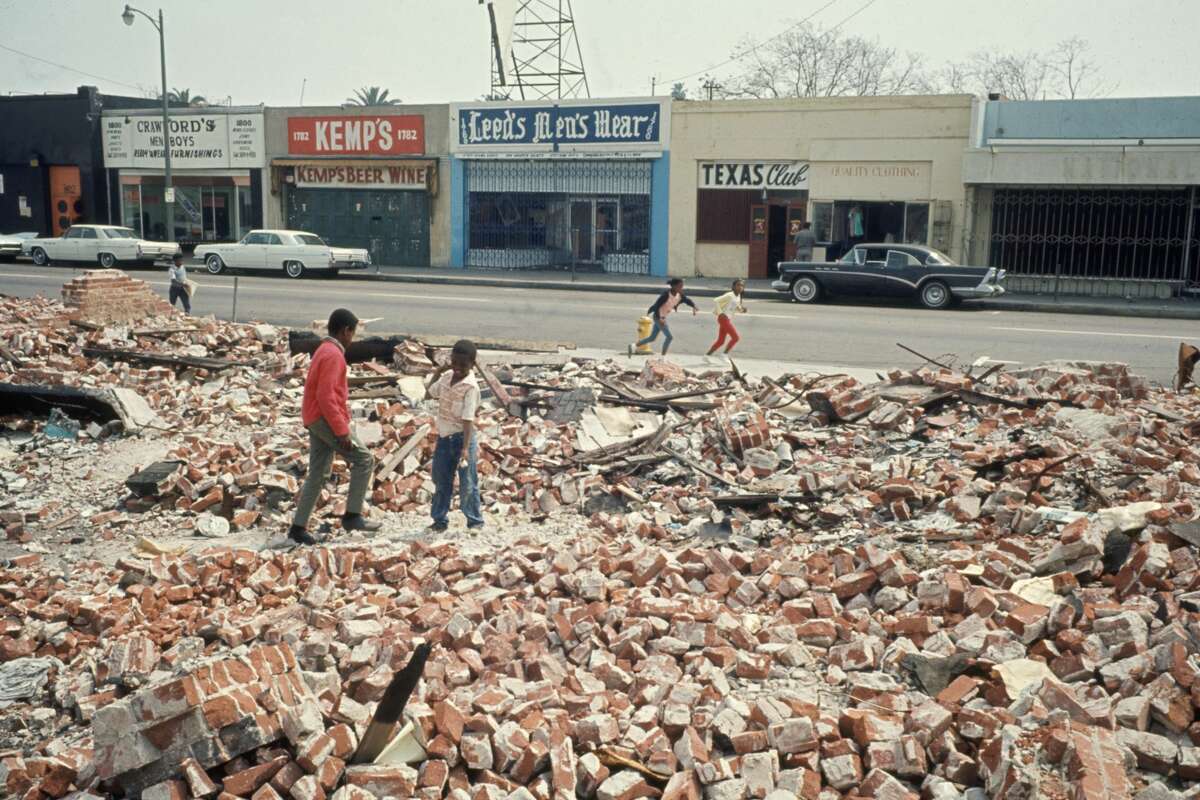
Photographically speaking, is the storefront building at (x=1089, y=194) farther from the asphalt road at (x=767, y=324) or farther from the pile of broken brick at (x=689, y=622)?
the pile of broken brick at (x=689, y=622)

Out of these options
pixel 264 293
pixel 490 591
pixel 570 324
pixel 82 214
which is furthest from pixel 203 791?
pixel 82 214

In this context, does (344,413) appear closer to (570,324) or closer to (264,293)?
(570,324)

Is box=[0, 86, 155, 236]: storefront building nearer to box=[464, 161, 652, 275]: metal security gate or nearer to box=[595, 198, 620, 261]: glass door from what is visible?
box=[464, 161, 652, 275]: metal security gate

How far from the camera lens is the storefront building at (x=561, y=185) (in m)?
33.7

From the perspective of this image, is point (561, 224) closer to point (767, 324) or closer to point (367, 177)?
point (367, 177)

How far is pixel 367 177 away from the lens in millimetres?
37375

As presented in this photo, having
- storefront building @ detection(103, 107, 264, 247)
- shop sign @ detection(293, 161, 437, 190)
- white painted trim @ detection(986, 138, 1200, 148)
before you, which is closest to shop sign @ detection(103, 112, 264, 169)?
storefront building @ detection(103, 107, 264, 247)

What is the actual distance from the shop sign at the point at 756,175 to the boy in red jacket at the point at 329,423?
25.3m

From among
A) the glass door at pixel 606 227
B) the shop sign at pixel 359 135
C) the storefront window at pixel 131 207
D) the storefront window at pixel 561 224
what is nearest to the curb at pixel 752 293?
the storefront window at pixel 561 224

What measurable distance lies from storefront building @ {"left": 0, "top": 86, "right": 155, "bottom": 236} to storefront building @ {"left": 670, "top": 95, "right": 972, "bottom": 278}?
24104 millimetres

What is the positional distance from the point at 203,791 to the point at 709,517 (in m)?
4.76

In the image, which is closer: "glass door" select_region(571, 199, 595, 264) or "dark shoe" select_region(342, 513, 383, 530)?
"dark shoe" select_region(342, 513, 383, 530)

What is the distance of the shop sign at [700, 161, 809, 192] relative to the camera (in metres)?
31.6

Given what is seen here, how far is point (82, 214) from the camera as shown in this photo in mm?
43562
